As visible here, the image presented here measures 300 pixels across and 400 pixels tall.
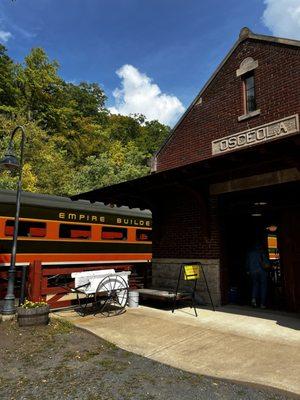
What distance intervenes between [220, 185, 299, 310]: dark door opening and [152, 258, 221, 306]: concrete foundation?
22 centimetres

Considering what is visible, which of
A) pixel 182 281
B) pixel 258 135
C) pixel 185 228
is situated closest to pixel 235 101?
pixel 258 135

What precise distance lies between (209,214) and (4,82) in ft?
101

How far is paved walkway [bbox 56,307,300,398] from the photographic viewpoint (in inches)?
186

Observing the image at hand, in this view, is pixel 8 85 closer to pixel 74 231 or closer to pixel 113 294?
pixel 74 231

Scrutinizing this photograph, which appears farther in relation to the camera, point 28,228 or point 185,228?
point 28,228

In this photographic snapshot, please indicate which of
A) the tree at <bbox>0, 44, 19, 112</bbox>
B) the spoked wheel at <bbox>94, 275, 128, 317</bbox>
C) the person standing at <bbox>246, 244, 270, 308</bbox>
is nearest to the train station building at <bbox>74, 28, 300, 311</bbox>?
the person standing at <bbox>246, 244, 270, 308</bbox>

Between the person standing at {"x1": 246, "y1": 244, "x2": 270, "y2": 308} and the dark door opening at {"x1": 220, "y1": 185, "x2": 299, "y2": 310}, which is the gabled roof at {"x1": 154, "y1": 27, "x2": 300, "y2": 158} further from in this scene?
the person standing at {"x1": 246, "y1": 244, "x2": 270, "y2": 308}

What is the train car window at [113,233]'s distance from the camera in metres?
15.0

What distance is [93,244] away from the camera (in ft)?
47.3

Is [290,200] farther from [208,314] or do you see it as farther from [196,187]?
[208,314]

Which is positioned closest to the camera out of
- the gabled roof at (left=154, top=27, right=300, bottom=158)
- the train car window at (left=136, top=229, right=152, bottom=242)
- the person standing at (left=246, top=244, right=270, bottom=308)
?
the person standing at (left=246, top=244, right=270, bottom=308)

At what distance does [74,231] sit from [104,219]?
160 centimetres

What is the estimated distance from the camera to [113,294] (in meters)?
9.23

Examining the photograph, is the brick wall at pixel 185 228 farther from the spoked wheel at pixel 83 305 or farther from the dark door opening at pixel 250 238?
the spoked wheel at pixel 83 305
